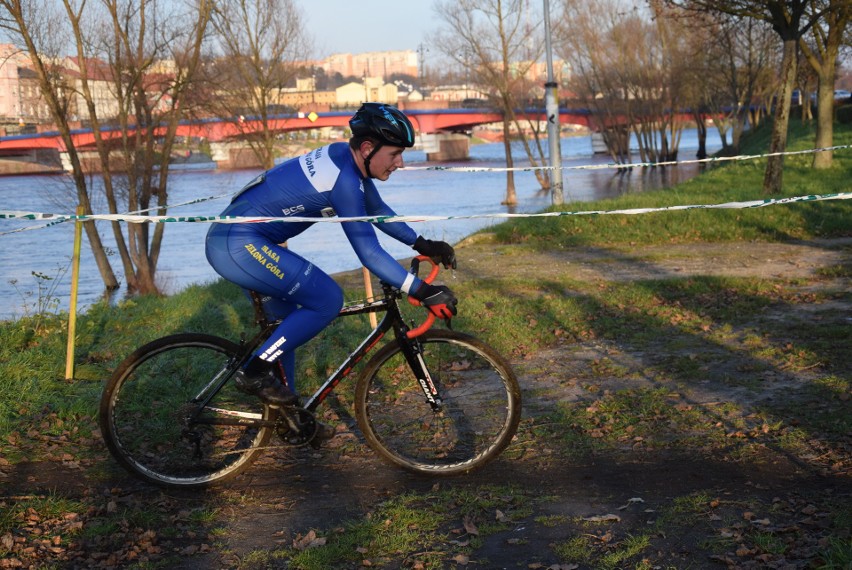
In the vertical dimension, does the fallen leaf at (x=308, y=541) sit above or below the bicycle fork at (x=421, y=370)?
below

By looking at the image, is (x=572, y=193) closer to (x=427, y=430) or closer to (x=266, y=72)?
(x=266, y=72)

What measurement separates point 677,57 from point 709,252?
43305mm

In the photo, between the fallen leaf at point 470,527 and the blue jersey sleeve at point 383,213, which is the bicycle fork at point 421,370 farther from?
the fallen leaf at point 470,527

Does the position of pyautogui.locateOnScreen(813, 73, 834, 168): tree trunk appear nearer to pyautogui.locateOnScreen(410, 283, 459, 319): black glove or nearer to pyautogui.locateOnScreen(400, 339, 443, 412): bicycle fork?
pyautogui.locateOnScreen(400, 339, 443, 412): bicycle fork

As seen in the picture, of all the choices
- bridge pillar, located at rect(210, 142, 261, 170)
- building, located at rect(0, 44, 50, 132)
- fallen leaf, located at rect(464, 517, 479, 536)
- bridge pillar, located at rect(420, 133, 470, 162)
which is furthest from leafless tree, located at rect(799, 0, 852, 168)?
bridge pillar, located at rect(420, 133, 470, 162)

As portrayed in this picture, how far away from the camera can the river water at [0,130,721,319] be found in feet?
70.5

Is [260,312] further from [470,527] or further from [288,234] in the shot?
[470,527]

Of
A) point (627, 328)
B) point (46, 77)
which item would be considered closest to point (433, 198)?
point (46, 77)

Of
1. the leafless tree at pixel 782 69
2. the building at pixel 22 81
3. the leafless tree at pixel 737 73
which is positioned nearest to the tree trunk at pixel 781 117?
the leafless tree at pixel 782 69

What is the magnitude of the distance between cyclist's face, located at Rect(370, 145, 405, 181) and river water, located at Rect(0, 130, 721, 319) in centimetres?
548

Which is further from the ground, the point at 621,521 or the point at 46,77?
the point at 46,77

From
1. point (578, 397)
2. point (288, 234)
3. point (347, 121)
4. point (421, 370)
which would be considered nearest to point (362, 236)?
point (288, 234)

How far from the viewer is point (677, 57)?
52.7 meters

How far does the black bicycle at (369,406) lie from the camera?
16.4 feet
